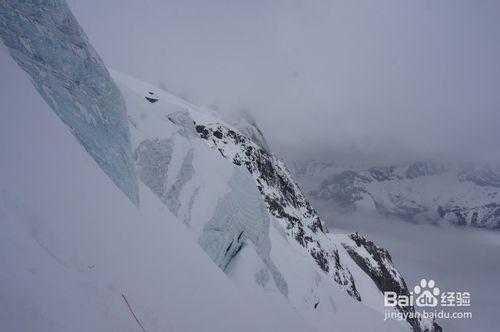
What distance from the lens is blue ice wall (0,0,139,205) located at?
360 inches

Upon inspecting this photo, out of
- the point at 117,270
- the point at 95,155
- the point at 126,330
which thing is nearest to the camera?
the point at 126,330

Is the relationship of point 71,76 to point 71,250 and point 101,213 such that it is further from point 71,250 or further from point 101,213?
point 71,250

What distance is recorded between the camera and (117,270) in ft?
21.9

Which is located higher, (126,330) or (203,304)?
(203,304)

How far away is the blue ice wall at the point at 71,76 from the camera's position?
9141mm

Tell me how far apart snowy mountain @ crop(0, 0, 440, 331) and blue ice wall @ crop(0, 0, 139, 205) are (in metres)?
0.05

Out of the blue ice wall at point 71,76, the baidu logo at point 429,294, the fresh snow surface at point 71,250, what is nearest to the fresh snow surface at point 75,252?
the fresh snow surface at point 71,250

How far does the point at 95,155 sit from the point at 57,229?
501 cm

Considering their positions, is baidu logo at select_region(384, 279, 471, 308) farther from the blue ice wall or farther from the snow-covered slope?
the blue ice wall

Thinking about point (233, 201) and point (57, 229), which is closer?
point (57, 229)

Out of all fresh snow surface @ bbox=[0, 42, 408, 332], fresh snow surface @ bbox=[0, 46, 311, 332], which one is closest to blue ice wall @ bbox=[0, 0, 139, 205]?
fresh snow surface @ bbox=[0, 42, 408, 332]

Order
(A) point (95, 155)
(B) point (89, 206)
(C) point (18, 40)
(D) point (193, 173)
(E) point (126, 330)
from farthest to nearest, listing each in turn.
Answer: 1. (D) point (193, 173)
2. (A) point (95, 155)
3. (C) point (18, 40)
4. (B) point (89, 206)
5. (E) point (126, 330)

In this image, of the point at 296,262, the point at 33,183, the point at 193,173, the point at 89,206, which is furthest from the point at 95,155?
the point at 296,262

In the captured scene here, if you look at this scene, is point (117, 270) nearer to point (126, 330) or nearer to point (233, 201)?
point (126, 330)
